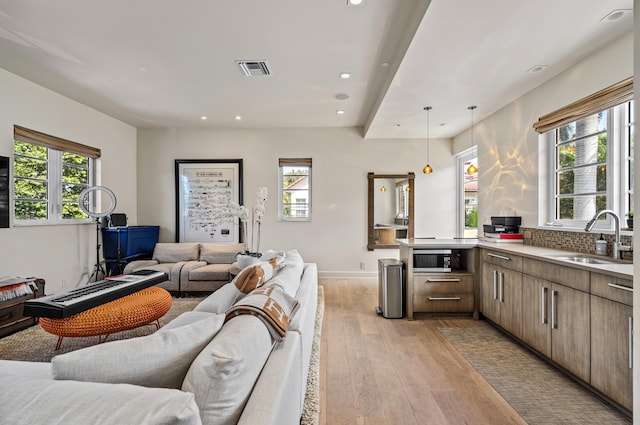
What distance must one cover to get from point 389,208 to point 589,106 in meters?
3.46

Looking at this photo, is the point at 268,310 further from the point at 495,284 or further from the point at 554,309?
the point at 495,284

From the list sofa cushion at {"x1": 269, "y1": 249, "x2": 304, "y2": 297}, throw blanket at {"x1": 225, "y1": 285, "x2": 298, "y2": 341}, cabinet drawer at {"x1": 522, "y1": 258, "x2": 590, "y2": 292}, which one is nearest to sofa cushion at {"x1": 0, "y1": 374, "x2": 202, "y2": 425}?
throw blanket at {"x1": 225, "y1": 285, "x2": 298, "y2": 341}

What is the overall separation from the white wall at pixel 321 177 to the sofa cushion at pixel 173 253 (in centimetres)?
75

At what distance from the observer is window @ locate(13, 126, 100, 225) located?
150 inches

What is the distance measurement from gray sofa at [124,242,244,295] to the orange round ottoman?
1.56m

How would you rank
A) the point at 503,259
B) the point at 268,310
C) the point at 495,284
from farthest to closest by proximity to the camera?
the point at 495,284 → the point at 503,259 → the point at 268,310

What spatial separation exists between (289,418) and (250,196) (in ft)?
16.3

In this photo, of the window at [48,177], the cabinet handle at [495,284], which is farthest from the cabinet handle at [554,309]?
the window at [48,177]

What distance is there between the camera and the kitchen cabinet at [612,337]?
5.91 ft

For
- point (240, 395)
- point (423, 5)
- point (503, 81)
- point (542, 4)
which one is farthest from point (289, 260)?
point (503, 81)

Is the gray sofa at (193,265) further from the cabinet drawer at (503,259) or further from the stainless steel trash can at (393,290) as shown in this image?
the cabinet drawer at (503,259)

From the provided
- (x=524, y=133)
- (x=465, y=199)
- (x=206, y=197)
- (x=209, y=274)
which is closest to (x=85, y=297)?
(x=209, y=274)

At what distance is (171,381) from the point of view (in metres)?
1.02

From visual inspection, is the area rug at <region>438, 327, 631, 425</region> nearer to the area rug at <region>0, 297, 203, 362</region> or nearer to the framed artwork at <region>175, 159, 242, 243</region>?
the area rug at <region>0, 297, 203, 362</region>
